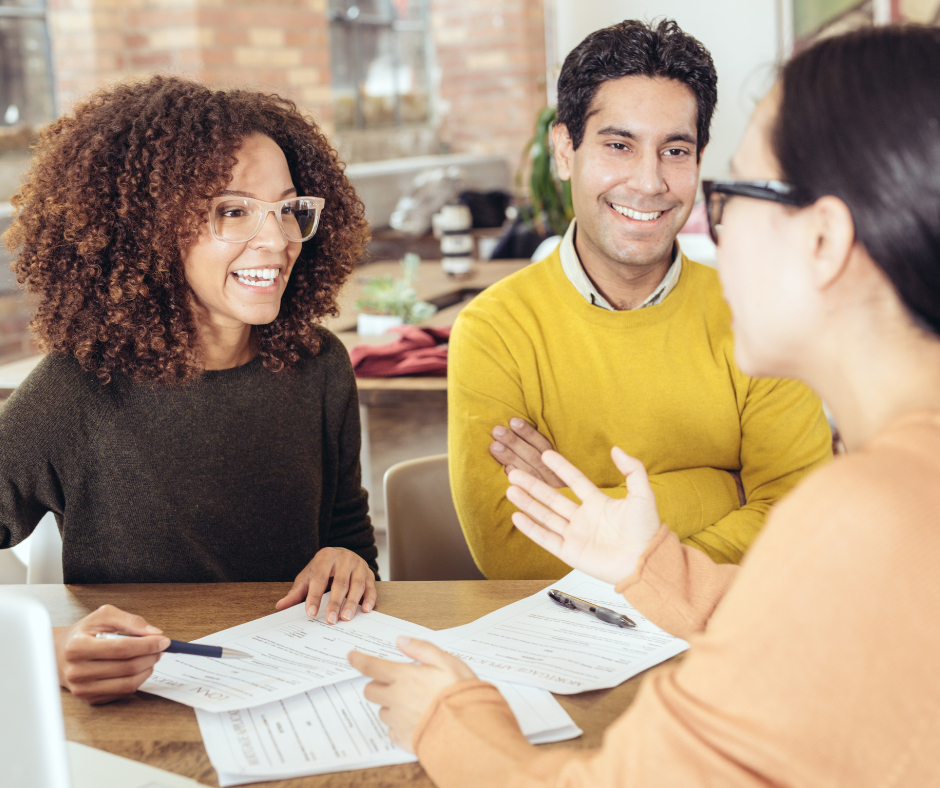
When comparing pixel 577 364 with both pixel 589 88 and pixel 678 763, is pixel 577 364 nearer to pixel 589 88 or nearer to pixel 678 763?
pixel 589 88

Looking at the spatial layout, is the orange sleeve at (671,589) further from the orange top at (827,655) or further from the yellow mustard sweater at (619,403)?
the yellow mustard sweater at (619,403)

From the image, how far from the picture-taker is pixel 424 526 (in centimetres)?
180

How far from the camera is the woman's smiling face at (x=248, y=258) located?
1492 millimetres

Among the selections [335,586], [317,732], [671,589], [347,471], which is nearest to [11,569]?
[347,471]

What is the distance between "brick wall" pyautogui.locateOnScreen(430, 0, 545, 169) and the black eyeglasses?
6.65 m

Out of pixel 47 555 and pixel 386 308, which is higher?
pixel 386 308

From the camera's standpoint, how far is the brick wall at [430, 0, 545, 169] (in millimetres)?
7242

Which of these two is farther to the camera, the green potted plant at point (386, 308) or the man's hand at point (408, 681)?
the green potted plant at point (386, 308)

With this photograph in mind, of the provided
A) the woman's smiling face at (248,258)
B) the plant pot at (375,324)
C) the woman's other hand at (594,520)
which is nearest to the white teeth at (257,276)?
the woman's smiling face at (248,258)

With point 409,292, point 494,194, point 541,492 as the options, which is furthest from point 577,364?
point 494,194

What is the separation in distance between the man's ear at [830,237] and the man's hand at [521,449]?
0.92 metres

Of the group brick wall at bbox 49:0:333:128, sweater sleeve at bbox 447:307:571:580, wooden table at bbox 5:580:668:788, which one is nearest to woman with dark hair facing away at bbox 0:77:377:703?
wooden table at bbox 5:580:668:788

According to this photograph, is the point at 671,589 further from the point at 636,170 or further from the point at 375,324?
the point at 375,324

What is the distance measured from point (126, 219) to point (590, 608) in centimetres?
92
